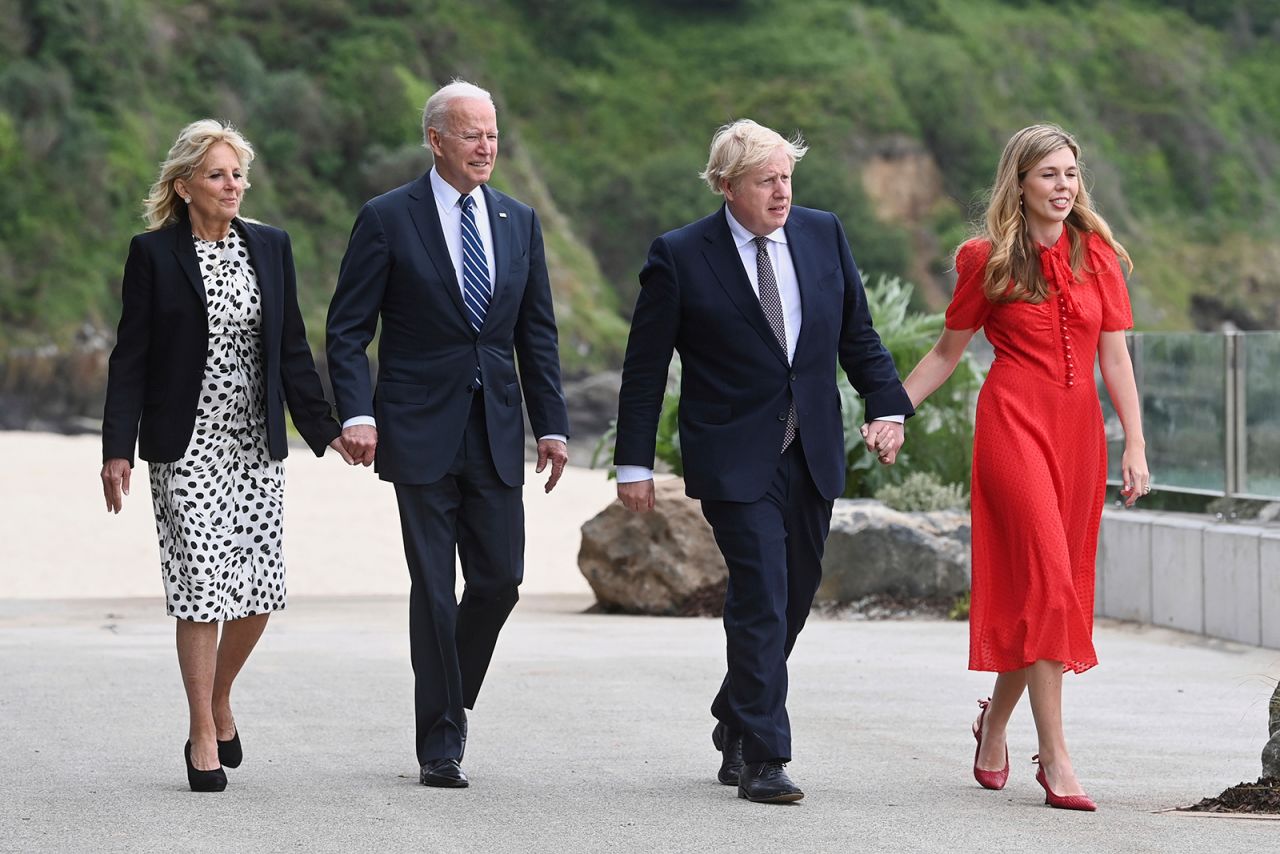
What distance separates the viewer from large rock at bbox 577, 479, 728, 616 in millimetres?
11961

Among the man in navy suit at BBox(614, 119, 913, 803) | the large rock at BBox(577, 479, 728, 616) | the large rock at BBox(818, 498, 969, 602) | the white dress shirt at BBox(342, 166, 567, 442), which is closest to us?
the man in navy suit at BBox(614, 119, 913, 803)

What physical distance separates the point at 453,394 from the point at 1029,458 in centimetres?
157

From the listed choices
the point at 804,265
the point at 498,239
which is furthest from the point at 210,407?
the point at 804,265

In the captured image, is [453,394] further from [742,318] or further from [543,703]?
[543,703]

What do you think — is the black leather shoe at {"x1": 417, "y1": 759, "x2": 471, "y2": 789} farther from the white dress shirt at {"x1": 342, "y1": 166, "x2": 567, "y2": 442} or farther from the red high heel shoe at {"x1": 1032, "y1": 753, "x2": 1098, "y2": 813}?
the red high heel shoe at {"x1": 1032, "y1": 753, "x2": 1098, "y2": 813}

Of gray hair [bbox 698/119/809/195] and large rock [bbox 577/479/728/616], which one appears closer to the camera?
gray hair [bbox 698/119/809/195]

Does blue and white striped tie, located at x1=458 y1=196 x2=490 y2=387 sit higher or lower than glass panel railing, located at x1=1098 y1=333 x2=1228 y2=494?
higher

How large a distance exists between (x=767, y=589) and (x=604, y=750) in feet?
3.74

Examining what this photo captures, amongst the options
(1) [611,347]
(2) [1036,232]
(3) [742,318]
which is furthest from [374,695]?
(1) [611,347]

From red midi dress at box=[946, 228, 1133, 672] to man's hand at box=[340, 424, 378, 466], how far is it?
163 centimetres

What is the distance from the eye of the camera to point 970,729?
7.04 m

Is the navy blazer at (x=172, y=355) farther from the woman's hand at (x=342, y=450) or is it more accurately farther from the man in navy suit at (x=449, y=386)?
the man in navy suit at (x=449, y=386)

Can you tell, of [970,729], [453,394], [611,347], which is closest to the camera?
[453,394]

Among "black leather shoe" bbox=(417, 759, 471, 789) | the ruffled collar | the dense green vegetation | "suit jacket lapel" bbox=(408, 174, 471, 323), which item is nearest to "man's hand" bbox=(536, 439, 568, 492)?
"suit jacket lapel" bbox=(408, 174, 471, 323)
